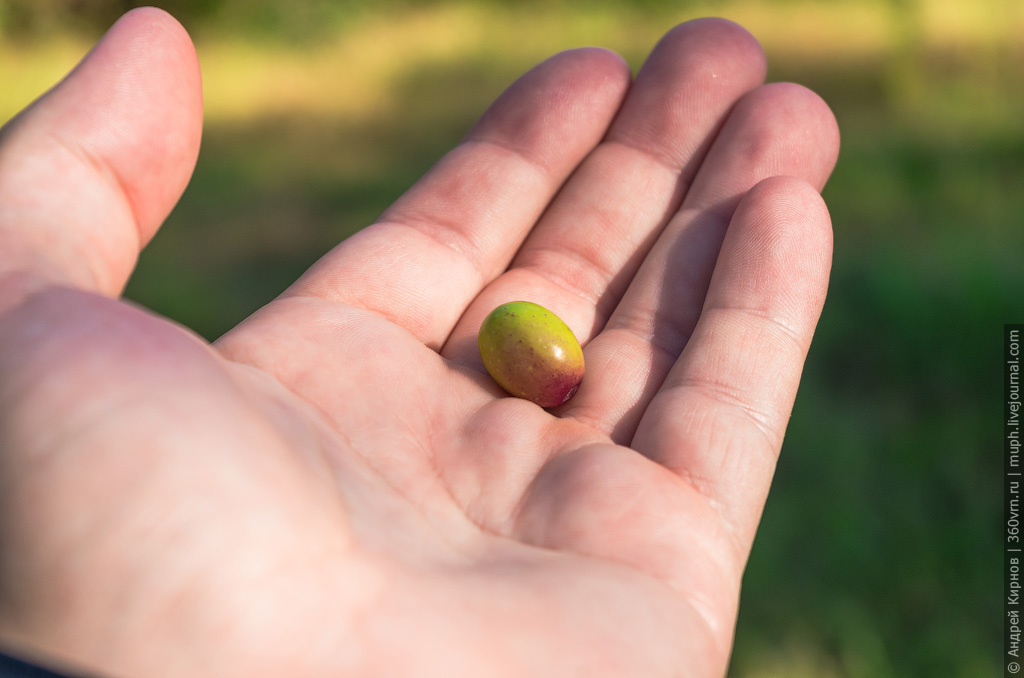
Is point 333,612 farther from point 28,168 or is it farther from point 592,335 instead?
point 592,335

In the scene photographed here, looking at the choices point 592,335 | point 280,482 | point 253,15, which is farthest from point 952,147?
point 253,15

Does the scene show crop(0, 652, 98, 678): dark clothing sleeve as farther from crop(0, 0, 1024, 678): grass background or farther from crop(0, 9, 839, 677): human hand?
crop(0, 0, 1024, 678): grass background

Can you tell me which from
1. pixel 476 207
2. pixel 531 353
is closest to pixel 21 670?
pixel 531 353

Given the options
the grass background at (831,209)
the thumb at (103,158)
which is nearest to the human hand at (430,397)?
the thumb at (103,158)

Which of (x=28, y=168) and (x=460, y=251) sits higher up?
(x=28, y=168)

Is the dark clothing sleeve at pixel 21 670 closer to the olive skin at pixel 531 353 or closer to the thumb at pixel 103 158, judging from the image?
the thumb at pixel 103 158

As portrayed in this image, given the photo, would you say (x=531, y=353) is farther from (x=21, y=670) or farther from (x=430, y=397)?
(x=21, y=670)
